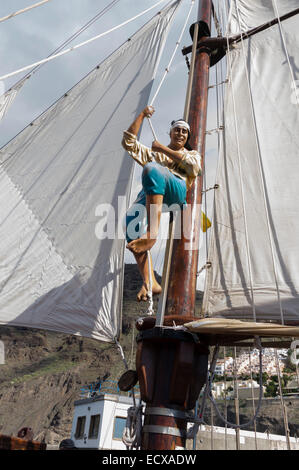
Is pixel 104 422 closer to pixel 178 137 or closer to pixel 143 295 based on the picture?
pixel 143 295

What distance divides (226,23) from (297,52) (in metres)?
1.75

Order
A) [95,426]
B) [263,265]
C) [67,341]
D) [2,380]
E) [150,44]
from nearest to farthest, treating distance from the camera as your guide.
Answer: [263,265], [150,44], [95,426], [2,380], [67,341]

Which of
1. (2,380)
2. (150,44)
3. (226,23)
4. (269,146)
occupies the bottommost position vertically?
(269,146)

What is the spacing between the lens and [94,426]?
16672 mm

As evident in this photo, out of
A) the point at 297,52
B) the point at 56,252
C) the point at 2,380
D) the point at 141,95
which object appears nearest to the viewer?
the point at 56,252

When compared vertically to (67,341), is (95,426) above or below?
below

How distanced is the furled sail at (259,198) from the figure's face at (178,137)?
4.54 ft

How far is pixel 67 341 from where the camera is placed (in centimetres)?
8606

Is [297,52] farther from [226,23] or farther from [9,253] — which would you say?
[9,253]

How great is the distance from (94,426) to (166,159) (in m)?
16.1

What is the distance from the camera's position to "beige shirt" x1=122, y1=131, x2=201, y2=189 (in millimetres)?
3553

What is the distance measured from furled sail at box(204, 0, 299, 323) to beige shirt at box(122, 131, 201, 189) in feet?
4.50

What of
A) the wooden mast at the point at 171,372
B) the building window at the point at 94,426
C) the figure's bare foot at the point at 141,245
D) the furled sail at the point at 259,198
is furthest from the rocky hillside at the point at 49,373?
the figure's bare foot at the point at 141,245

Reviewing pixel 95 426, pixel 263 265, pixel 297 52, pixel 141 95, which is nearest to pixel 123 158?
pixel 141 95
